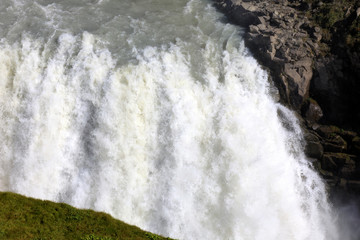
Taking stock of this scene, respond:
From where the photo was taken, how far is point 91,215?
13.0m

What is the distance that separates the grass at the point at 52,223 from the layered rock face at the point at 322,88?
38.4 feet

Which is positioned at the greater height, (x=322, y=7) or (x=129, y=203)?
(x=322, y=7)

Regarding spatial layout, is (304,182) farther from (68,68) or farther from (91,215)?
(68,68)

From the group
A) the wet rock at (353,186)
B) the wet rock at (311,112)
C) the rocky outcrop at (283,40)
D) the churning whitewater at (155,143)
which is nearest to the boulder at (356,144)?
the wet rock at (353,186)

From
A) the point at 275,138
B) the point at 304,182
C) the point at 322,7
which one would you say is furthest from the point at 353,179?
the point at 322,7

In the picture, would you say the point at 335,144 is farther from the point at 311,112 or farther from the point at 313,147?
the point at 311,112

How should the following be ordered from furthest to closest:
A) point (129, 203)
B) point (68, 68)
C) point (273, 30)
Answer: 1. point (273, 30)
2. point (68, 68)
3. point (129, 203)

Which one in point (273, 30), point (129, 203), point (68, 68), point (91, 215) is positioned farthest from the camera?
point (273, 30)

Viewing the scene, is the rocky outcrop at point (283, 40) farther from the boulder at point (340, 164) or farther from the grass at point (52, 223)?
the grass at point (52, 223)

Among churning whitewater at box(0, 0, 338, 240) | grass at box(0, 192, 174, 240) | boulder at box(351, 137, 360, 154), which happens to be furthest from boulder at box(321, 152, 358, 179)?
grass at box(0, 192, 174, 240)

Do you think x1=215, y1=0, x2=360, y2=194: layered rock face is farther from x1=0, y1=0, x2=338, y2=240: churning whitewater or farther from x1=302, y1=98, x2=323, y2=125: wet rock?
x1=0, y1=0, x2=338, y2=240: churning whitewater

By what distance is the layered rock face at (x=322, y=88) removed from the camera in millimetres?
19703

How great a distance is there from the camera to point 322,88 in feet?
66.7

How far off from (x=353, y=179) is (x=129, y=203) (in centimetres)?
1256
